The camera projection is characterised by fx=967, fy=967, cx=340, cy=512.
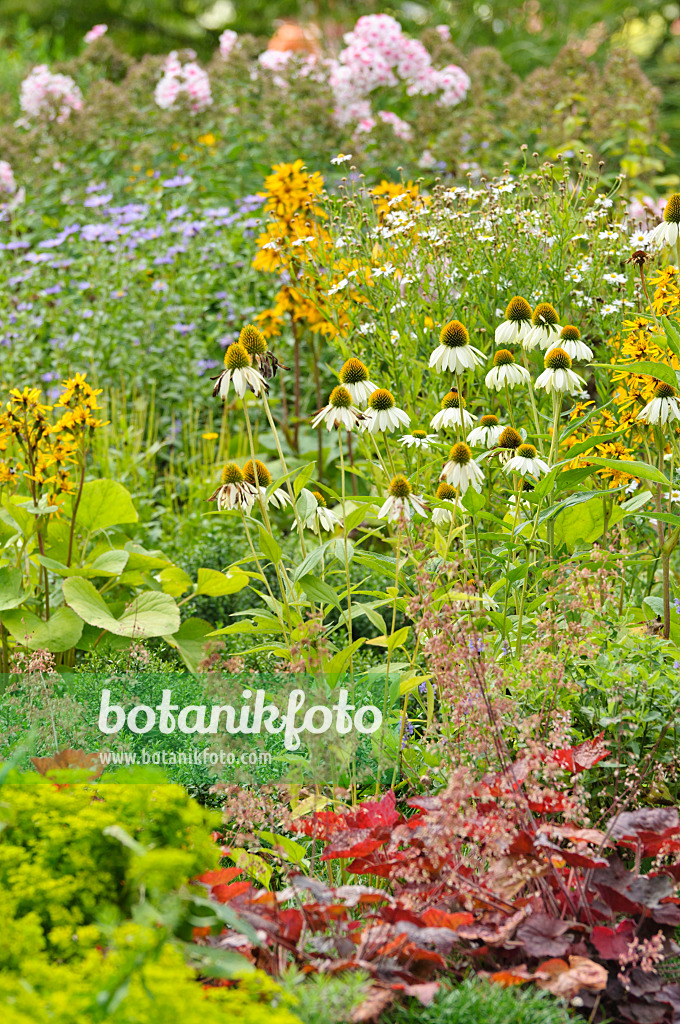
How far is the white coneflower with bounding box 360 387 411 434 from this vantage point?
7.73 ft

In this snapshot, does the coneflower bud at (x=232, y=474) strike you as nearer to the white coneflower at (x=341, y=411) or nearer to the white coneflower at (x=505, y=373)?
the white coneflower at (x=341, y=411)

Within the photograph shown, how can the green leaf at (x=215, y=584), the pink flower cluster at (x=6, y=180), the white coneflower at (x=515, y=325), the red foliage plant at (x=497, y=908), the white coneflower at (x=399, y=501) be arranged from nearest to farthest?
the red foliage plant at (x=497, y=908), the white coneflower at (x=399, y=501), the white coneflower at (x=515, y=325), the green leaf at (x=215, y=584), the pink flower cluster at (x=6, y=180)

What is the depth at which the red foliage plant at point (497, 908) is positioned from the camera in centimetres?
150

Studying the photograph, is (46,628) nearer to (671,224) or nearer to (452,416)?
(452,416)

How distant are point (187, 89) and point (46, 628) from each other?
441cm

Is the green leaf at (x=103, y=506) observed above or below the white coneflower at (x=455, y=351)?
below

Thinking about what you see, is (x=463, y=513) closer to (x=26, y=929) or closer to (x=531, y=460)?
(x=531, y=460)

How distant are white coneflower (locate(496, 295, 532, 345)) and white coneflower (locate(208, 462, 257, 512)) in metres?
0.73

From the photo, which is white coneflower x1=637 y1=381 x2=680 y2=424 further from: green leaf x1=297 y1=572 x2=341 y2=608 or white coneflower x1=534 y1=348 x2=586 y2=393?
green leaf x1=297 y1=572 x2=341 y2=608

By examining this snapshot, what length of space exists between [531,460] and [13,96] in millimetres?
8085

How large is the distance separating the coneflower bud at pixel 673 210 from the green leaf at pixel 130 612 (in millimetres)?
1758

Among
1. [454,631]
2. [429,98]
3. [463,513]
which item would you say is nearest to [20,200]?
[429,98]

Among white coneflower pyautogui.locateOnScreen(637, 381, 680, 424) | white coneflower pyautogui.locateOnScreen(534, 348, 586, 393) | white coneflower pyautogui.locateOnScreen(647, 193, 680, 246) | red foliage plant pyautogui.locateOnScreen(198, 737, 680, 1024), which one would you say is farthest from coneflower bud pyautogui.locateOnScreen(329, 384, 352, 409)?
red foliage plant pyautogui.locateOnScreen(198, 737, 680, 1024)

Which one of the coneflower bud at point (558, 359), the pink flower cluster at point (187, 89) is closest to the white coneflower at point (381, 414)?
the coneflower bud at point (558, 359)
